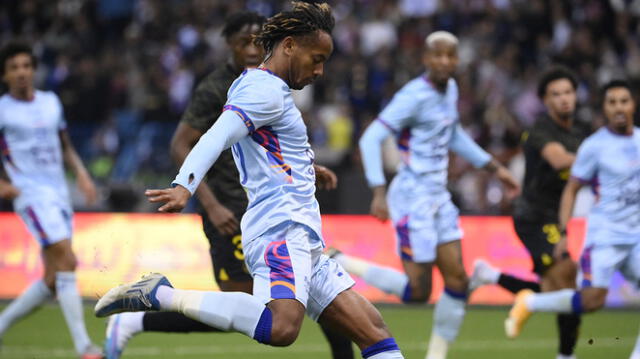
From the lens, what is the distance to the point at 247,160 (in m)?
5.06

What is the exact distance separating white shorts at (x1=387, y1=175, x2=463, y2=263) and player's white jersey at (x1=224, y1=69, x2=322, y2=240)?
2.85m

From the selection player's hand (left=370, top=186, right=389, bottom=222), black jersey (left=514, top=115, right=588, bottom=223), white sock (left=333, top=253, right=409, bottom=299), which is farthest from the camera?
black jersey (left=514, top=115, right=588, bottom=223)

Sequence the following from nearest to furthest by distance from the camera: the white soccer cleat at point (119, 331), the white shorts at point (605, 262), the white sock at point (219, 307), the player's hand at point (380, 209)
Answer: the white sock at point (219, 307) < the white soccer cleat at point (119, 331) < the white shorts at point (605, 262) < the player's hand at point (380, 209)

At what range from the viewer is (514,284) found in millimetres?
8570

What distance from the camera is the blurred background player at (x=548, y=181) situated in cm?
814

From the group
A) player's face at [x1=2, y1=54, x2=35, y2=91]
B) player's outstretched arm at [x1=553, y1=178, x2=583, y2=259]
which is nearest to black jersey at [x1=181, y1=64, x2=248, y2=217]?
player's face at [x1=2, y1=54, x2=35, y2=91]

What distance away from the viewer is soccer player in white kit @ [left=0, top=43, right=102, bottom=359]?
8094mm

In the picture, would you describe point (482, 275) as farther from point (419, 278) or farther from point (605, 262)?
point (605, 262)

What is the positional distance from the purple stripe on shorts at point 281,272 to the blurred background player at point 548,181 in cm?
374

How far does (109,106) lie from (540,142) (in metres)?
11.9

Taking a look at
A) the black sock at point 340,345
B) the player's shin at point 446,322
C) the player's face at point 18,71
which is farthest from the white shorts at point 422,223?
the player's face at point 18,71

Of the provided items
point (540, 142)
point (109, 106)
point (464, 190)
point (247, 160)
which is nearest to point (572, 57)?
point (464, 190)

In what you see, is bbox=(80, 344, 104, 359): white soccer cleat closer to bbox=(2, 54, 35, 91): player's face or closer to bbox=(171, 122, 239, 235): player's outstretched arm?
bbox=(171, 122, 239, 235): player's outstretched arm

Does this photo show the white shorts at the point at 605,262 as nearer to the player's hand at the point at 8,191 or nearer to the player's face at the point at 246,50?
the player's face at the point at 246,50
